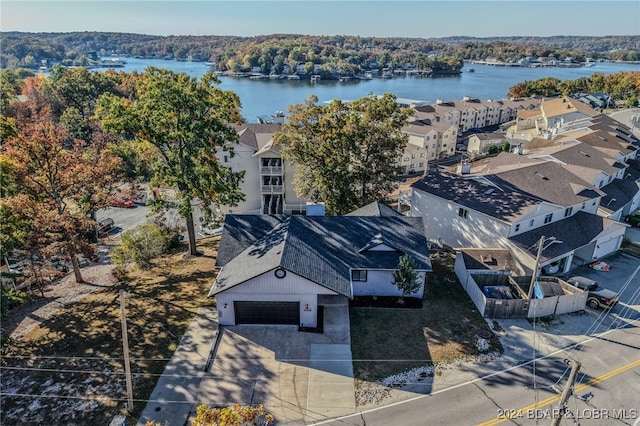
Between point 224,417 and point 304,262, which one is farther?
point 304,262

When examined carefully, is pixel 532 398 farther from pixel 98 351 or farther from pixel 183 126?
pixel 183 126

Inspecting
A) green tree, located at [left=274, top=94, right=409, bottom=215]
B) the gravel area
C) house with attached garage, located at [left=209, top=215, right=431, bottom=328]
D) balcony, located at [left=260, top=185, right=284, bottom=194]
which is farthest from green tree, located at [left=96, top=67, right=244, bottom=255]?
balcony, located at [left=260, top=185, right=284, bottom=194]

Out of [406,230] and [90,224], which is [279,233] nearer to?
[406,230]

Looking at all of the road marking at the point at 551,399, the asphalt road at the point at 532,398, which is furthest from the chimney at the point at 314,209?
the road marking at the point at 551,399

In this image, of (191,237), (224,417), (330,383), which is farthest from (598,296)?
(191,237)

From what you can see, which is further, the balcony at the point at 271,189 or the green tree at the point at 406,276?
the balcony at the point at 271,189

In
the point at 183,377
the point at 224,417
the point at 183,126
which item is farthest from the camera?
the point at 183,126

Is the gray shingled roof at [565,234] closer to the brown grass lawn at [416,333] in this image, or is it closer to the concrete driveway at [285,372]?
the brown grass lawn at [416,333]
